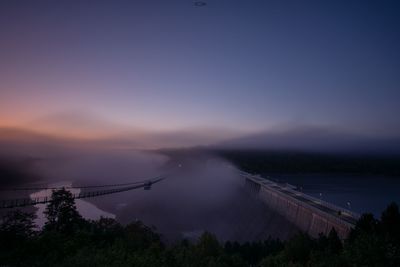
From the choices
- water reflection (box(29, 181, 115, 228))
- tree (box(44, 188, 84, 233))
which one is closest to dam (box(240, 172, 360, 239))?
tree (box(44, 188, 84, 233))

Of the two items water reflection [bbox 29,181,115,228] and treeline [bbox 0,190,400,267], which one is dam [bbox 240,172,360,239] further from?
water reflection [bbox 29,181,115,228]

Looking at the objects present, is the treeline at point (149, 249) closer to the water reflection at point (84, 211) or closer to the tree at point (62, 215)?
the tree at point (62, 215)

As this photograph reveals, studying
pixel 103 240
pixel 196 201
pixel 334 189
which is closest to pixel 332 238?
pixel 103 240

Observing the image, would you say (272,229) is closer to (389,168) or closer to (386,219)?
(386,219)

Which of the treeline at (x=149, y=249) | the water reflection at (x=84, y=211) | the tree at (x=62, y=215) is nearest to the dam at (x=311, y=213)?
the treeline at (x=149, y=249)

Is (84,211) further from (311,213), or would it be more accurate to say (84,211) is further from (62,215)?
(311,213)
